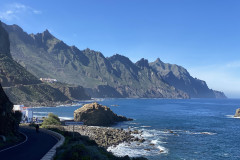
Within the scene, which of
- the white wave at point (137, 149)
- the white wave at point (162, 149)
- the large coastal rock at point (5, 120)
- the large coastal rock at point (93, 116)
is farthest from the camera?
the large coastal rock at point (93, 116)

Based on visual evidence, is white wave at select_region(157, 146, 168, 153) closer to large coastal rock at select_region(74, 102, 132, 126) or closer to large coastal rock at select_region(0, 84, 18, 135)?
large coastal rock at select_region(0, 84, 18, 135)

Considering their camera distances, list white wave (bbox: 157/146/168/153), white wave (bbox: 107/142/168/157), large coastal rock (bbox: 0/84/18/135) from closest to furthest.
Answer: large coastal rock (bbox: 0/84/18/135) < white wave (bbox: 107/142/168/157) < white wave (bbox: 157/146/168/153)

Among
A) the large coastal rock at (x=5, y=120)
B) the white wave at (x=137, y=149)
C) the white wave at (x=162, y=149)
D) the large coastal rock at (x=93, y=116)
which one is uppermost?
the large coastal rock at (x=5, y=120)

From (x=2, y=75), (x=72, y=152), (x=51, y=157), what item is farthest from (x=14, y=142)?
(x=2, y=75)

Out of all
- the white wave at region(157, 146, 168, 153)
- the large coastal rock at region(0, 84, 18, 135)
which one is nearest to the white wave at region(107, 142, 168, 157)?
the white wave at region(157, 146, 168, 153)

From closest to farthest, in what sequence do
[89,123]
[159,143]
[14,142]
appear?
[14,142], [159,143], [89,123]

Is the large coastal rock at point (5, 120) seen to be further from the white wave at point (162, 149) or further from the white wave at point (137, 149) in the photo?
the white wave at point (162, 149)

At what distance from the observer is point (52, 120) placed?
234ft

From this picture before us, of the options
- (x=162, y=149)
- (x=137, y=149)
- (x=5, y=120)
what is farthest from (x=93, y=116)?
(x=5, y=120)

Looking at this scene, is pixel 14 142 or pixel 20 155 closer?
pixel 20 155

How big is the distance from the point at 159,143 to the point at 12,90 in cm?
17062

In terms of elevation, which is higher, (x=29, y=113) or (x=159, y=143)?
(x=29, y=113)

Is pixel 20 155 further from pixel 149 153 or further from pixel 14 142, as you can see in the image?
pixel 149 153

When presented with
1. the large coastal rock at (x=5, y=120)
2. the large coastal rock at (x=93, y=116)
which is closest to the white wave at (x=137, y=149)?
the large coastal rock at (x=5, y=120)
